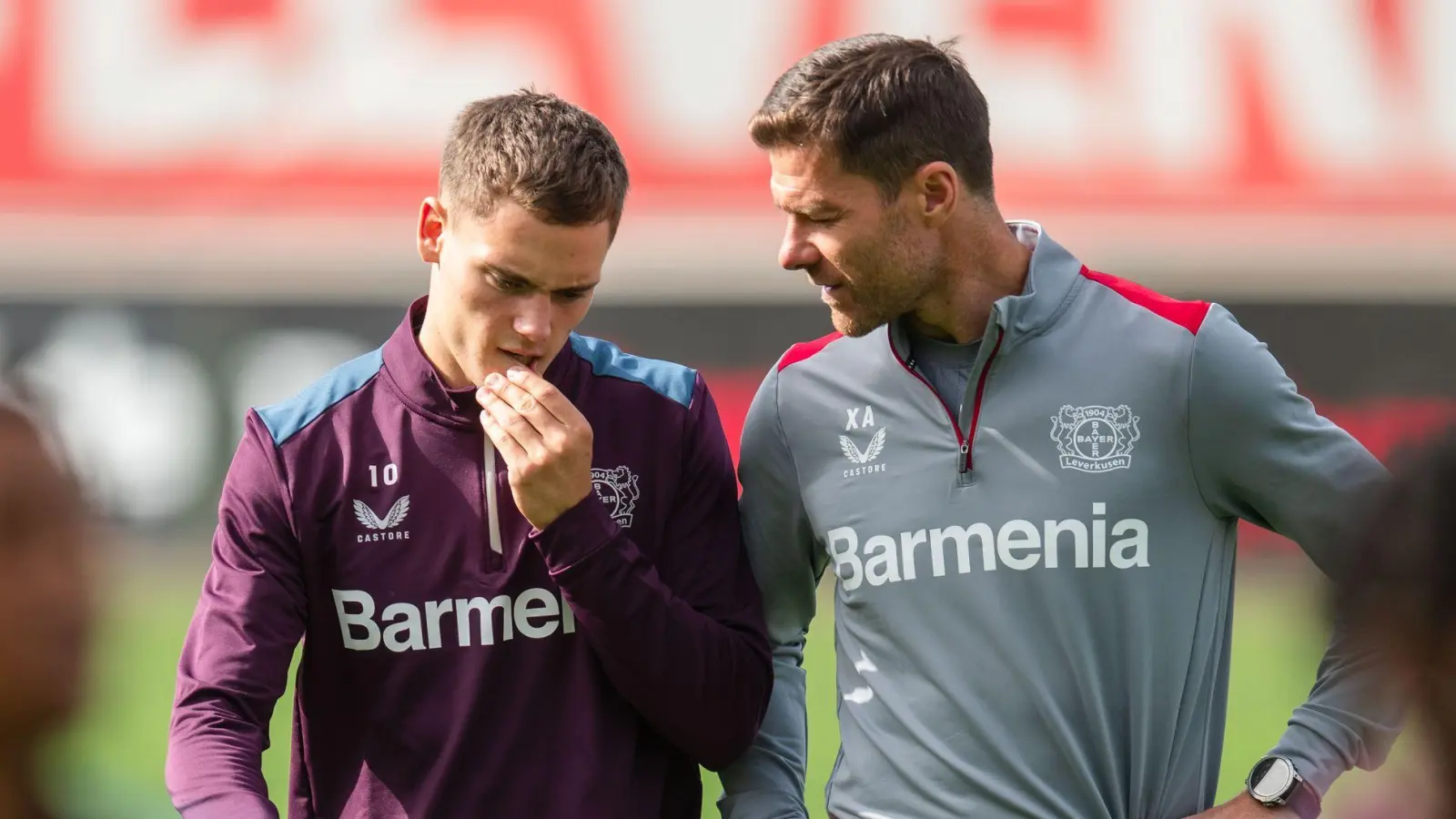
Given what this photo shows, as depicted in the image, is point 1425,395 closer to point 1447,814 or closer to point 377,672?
point 377,672

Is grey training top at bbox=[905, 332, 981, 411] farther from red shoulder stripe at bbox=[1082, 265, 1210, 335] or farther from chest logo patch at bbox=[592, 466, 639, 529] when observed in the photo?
chest logo patch at bbox=[592, 466, 639, 529]

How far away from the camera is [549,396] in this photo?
159 centimetres

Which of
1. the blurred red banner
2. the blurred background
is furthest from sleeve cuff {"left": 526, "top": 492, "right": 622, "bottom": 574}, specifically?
the blurred red banner

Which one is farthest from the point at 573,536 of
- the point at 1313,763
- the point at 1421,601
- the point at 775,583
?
the point at 1421,601

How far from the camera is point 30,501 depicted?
62cm

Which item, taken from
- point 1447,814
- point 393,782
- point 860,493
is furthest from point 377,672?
point 1447,814

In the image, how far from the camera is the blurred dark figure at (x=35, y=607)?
0.62 metres

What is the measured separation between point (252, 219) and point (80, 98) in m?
0.67

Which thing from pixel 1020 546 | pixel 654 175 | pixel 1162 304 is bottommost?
pixel 1020 546

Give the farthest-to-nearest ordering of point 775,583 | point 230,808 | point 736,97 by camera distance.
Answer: point 736,97 < point 775,583 < point 230,808

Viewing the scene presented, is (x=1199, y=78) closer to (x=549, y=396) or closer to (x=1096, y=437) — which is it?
(x=1096, y=437)

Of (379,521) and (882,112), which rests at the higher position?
(882,112)

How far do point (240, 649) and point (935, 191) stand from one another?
0.92 metres

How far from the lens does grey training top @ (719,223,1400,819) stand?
5.31ft
